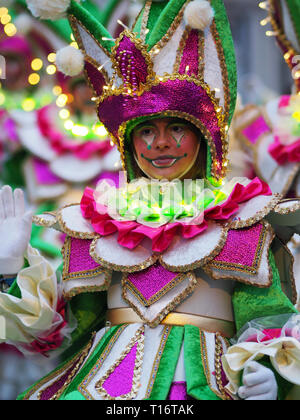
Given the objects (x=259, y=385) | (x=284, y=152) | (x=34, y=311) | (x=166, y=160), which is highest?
(x=166, y=160)

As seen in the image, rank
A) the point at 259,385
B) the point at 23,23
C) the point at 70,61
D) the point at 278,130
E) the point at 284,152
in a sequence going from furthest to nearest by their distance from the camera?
the point at 23,23
the point at 278,130
the point at 284,152
the point at 70,61
the point at 259,385

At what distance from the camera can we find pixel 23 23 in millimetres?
4219

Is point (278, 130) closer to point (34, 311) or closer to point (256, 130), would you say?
point (256, 130)

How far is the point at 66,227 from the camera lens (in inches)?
91.7

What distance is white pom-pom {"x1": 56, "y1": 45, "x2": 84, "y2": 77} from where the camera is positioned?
94.3 inches

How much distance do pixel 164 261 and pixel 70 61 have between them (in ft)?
2.34

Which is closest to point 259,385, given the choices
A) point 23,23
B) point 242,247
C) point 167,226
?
point 242,247

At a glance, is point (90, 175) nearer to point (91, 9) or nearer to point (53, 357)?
point (91, 9)

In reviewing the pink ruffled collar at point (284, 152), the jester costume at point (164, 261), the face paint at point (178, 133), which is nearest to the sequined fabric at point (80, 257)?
the jester costume at point (164, 261)

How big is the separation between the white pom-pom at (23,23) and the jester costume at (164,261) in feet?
6.03

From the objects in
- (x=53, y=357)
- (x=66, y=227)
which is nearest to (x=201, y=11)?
(x=66, y=227)

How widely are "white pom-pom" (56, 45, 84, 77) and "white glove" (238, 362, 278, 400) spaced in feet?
3.60

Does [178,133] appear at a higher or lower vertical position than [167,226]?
higher

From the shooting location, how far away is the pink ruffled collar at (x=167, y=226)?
2.19 m
